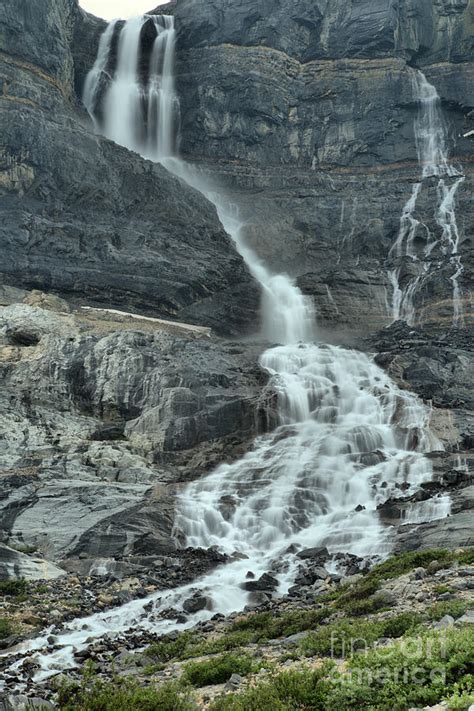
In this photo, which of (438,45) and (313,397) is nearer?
(313,397)

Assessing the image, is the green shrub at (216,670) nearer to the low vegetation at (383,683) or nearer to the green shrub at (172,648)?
the low vegetation at (383,683)

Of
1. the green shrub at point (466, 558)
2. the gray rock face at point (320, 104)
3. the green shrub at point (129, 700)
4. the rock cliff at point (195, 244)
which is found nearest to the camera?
the green shrub at point (129, 700)

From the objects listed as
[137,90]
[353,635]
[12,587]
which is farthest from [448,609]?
[137,90]

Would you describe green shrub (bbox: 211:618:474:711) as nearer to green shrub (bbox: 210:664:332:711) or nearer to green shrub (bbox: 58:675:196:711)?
green shrub (bbox: 210:664:332:711)

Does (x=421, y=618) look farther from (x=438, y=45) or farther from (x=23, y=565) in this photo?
(x=438, y=45)

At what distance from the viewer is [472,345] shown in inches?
1761

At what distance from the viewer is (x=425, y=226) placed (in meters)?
60.3

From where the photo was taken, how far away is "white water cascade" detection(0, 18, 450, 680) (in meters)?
19.0

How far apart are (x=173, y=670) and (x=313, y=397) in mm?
24455

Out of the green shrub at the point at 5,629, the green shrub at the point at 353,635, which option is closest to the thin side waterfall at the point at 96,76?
the green shrub at the point at 5,629

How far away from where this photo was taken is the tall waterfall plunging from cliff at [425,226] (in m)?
53.0

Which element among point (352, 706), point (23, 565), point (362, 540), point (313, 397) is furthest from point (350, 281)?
point (352, 706)

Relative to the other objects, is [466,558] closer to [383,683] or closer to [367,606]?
[367,606]

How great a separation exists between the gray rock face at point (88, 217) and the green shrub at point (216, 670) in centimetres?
3628
